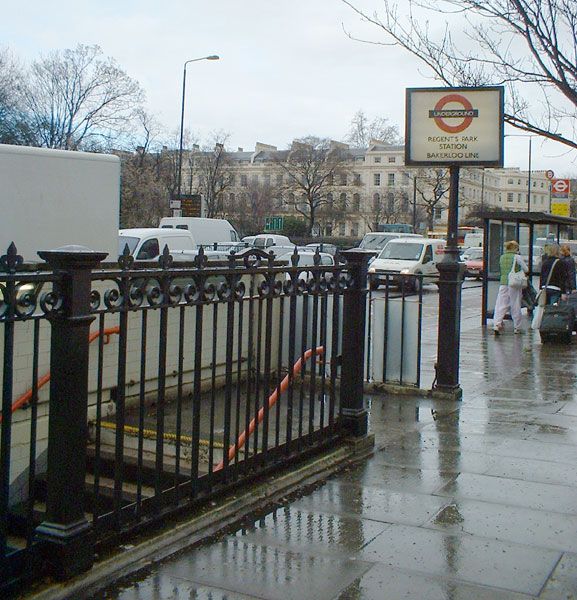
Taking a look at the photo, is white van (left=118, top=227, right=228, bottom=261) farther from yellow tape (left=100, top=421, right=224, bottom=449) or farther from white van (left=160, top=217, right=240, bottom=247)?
white van (left=160, top=217, right=240, bottom=247)

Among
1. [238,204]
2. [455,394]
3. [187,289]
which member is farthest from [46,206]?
[238,204]

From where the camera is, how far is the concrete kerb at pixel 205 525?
12.7 ft

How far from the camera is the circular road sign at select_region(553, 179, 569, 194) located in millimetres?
24805

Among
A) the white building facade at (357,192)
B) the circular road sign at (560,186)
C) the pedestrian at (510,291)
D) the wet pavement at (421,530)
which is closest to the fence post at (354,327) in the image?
the wet pavement at (421,530)

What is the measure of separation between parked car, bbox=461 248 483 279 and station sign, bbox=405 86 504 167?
33016 millimetres

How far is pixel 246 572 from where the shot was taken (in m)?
4.20

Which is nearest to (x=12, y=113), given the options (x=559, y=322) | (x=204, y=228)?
(x=204, y=228)

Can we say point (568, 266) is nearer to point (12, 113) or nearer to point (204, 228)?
point (204, 228)

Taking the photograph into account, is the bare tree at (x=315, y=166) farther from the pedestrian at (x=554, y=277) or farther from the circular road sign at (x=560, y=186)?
the pedestrian at (x=554, y=277)

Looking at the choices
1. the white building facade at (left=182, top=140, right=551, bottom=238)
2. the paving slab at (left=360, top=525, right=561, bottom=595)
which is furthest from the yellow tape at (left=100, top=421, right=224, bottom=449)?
the white building facade at (left=182, top=140, right=551, bottom=238)

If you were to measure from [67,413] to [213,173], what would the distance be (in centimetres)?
6786

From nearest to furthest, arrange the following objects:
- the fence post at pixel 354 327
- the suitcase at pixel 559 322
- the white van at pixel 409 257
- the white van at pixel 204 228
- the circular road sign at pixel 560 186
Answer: the fence post at pixel 354 327 → the suitcase at pixel 559 322 → the circular road sign at pixel 560 186 → the white van at pixel 204 228 → the white van at pixel 409 257

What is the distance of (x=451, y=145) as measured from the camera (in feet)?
30.8

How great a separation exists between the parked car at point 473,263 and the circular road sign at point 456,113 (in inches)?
1300
